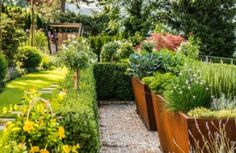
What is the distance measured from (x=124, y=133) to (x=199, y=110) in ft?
11.2

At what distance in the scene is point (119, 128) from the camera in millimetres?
8859

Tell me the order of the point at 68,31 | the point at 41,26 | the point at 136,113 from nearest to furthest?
the point at 136,113
the point at 41,26
the point at 68,31

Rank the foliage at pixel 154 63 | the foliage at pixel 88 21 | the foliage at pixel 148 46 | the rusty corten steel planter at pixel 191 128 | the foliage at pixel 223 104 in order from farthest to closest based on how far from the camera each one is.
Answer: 1. the foliage at pixel 88 21
2. the foliage at pixel 148 46
3. the foliage at pixel 154 63
4. the foliage at pixel 223 104
5. the rusty corten steel planter at pixel 191 128

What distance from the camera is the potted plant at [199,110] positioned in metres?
4.91

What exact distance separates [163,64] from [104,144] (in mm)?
2273

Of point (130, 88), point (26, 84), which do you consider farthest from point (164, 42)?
point (26, 84)

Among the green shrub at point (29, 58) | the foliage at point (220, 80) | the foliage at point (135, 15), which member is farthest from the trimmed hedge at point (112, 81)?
the foliage at point (135, 15)

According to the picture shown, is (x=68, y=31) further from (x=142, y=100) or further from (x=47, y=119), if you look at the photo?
(x=47, y=119)

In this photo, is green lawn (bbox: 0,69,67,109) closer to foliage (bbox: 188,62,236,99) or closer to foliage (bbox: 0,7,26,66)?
foliage (bbox: 0,7,26,66)

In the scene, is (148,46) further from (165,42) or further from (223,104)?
(223,104)

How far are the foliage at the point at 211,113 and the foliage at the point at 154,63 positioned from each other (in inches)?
136

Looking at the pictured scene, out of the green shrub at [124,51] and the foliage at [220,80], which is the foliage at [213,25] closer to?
the green shrub at [124,51]

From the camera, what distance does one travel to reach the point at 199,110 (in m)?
5.12

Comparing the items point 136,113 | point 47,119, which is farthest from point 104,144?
point 47,119
